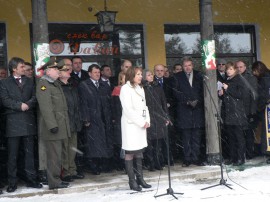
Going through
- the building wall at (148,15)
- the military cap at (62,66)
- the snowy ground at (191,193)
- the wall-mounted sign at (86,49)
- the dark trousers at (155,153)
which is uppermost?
the building wall at (148,15)

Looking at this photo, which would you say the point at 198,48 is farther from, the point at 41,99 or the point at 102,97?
the point at 41,99

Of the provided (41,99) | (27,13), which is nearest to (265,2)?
(27,13)

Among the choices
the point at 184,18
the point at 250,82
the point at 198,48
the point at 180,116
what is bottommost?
the point at 180,116

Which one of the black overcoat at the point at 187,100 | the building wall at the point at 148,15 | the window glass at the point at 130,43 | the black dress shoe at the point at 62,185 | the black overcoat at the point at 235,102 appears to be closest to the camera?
the black dress shoe at the point at 62,185

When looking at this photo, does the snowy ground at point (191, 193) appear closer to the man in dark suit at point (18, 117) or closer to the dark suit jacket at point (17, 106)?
the man in dark suit at point (18, 117)

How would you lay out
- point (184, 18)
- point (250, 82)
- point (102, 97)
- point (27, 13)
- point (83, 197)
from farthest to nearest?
point (184, 18) → point (27, 13) → point (250, 82) → point (102, 97) → point (83, 197)

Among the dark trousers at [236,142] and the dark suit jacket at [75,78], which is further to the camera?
the dark trousers at [236,142]

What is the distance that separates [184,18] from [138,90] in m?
5.15

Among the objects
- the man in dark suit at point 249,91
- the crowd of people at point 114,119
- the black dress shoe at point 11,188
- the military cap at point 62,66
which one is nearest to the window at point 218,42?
the crowd of people at point 114,119

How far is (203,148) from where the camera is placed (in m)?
8.64

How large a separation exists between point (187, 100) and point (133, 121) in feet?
6.54

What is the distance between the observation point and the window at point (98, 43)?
10.1m

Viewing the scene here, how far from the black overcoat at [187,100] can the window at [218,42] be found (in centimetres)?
299

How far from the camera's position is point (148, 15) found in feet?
35.4
